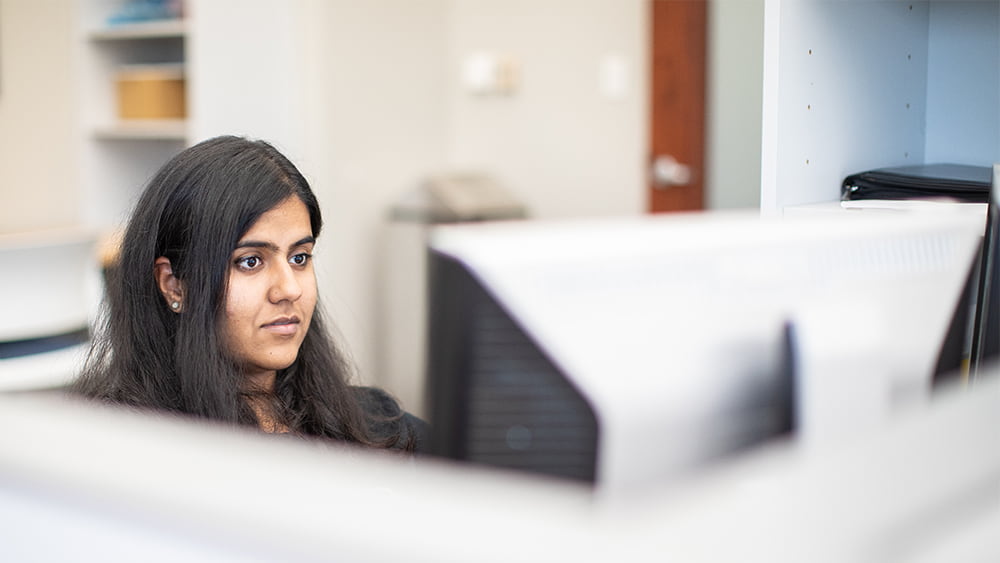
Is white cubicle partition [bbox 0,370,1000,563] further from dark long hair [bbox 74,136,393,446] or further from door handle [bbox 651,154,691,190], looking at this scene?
door handle [bbox 651,154,691,190]

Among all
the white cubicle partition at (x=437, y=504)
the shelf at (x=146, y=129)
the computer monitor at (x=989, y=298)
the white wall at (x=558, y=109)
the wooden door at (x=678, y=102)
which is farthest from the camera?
the shelf at (x=146, y=129)

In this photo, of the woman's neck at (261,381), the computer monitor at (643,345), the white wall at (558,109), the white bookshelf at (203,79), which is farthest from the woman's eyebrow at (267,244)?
the white wall at (558,109)

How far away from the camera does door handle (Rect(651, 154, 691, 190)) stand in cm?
313

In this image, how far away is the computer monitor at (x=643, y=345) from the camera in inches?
23.2

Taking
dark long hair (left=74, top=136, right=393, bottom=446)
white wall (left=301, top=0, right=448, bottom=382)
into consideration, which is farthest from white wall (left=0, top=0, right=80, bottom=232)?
dark long hair (left=74, top=136, right=393, bottom=446)

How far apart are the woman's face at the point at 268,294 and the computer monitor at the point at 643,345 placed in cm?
68

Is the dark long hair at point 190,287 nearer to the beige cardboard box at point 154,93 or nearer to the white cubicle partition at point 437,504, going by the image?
the white cubicle partition at point 437,504

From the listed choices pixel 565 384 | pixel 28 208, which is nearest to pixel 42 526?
pixel 565 384

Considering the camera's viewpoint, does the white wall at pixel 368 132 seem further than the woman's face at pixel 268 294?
Yes

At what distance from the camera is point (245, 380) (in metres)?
1.31

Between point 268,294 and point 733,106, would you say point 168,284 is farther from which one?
point 733,106

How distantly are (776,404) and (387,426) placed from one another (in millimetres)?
878

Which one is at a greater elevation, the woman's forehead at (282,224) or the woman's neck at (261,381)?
the woman's forehead at (282,224)

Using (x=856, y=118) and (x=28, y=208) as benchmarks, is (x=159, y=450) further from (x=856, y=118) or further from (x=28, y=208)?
(x=28, y=208)
